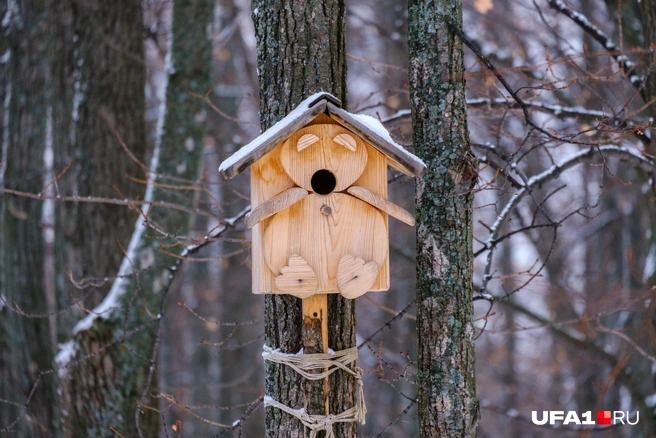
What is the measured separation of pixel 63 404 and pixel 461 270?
2.96 m

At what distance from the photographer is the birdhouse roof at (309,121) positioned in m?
2.36

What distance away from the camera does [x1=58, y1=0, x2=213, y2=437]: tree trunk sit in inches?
166

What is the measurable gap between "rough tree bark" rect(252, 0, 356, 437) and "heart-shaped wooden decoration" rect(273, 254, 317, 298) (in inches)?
13.2

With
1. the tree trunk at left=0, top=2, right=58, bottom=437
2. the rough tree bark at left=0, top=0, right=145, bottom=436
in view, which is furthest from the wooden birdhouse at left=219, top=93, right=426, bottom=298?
the tree trunk at left=0, top=2, right=58, bottom=437

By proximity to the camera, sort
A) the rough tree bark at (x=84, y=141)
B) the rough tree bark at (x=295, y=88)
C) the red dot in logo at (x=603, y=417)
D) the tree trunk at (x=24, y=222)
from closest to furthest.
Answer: the rough tree bark at (x=295, y=88), the rough tree bark at (x=84, y=141), the tree trunk at (x=24, y=222), the red dot in logo at (x=603, y=417)

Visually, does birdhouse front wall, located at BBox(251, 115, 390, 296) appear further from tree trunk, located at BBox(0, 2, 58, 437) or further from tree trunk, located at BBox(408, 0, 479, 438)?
tree trunk, located at BBox(0, 2, 58, 437)

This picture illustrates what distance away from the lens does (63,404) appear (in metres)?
4.33

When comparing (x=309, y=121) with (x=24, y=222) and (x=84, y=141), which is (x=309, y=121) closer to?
(x=84, y=141)

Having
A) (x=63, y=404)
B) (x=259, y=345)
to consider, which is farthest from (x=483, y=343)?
(x=63, y=404)

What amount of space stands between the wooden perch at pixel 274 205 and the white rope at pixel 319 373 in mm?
590

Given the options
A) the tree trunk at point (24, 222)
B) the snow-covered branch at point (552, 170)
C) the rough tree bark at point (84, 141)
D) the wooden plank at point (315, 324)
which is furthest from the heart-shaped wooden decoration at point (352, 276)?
the tree trunk at point (24, 222)

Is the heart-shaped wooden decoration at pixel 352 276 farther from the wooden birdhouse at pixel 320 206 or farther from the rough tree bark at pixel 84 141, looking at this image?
the rough tree bark at pixel 84 141

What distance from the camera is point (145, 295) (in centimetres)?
447

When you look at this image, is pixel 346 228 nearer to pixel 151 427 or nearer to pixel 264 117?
pixel 264 117
